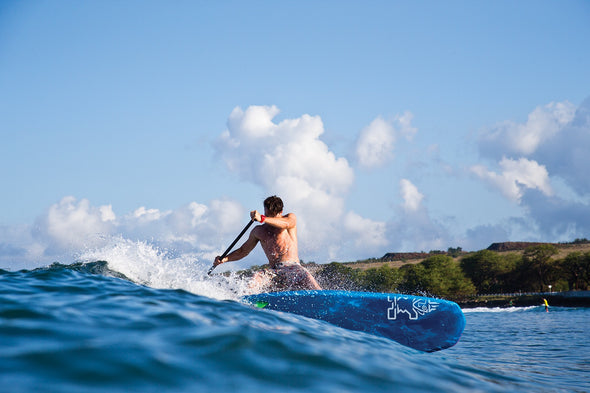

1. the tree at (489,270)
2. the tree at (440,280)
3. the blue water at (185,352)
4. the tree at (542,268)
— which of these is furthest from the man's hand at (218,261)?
the tree at (489,270)

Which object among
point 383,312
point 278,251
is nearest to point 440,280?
point 278,251

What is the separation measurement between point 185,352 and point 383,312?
3959mm

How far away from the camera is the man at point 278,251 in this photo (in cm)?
743

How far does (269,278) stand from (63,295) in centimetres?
343

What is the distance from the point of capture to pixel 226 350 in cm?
318

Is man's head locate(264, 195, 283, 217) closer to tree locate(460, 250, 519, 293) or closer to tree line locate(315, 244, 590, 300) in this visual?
tree line locate(315, 244, 590, 300)

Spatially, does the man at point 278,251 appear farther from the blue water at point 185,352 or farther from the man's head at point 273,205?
the blue water at point 185,352

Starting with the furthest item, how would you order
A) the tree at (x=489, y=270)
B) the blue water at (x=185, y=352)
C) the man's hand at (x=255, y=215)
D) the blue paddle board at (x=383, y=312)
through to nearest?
the tree at (x=489, y=270)
the man's hand at (x=255, y=215)
the blue paddle board at (x=383, y=312)
the blue water at (x=185, y=352)

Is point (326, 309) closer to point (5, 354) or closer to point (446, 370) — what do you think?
point (446, 370)

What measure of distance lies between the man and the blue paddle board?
77cm

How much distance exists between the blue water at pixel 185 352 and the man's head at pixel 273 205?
2.72 metres

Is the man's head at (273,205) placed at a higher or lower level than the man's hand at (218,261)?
higher

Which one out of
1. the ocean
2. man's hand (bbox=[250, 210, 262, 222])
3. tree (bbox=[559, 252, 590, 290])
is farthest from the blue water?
tree (bbox=[559, 252, 590, 290])

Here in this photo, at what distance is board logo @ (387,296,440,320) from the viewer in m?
6.54
